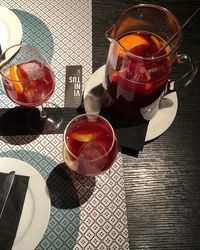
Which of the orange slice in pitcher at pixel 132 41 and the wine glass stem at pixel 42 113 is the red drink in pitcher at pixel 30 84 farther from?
the orange slice in pitcher at pixel 132 41

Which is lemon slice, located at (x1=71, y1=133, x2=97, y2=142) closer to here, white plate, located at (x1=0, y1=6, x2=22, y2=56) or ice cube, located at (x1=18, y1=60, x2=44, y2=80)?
ice cube, located at (x1=18, y1=60, x2=44, y2=80)

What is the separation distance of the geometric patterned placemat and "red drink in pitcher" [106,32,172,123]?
109 mm

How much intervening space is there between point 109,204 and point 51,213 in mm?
113

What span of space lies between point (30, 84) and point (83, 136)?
0.51 feet

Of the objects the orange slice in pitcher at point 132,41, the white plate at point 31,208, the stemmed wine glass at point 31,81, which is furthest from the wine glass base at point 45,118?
the orange slice in pitcher at point 132,41

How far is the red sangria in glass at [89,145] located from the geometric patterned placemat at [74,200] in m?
0.06

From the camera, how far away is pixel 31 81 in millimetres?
686

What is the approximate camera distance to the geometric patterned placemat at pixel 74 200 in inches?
24.6

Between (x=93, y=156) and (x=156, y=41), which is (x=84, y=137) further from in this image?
(x=156, y=41)

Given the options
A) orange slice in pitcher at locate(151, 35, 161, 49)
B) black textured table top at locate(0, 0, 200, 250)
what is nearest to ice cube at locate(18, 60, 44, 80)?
black textured table top at locate(0, 0, 200, 250)

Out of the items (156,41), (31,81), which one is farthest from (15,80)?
(156,41)

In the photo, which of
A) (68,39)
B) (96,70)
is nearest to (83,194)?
(96,70)

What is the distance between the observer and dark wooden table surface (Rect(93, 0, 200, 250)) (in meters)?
0.65

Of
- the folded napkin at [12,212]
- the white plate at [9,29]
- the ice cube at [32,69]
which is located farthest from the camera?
the white plate at [9,29]
